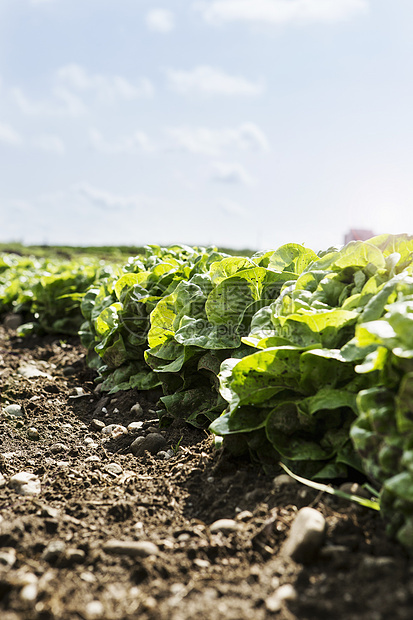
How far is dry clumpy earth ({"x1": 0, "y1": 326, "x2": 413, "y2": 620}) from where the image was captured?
1.68 m

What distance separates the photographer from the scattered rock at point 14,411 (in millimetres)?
4132

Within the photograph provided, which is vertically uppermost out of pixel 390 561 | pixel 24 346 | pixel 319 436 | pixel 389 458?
pixel 389 458

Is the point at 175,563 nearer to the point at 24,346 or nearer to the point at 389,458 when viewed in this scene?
the point at 389,458

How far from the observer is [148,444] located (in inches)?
129

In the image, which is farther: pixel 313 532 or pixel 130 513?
pixel 130 513

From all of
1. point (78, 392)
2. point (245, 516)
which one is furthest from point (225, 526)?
point (78, 392)

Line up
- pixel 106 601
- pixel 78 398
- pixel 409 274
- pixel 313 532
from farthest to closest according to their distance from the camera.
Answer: pixel 78 398, pixel 409 274, pixel 313 532, pixel 106 601

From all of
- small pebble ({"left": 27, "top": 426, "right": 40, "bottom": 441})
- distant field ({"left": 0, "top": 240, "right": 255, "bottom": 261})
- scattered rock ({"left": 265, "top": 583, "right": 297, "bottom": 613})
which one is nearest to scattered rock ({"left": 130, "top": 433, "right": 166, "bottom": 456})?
small pebble ({"left": 27, "top": 426, "right": 40, "bottom": 441})

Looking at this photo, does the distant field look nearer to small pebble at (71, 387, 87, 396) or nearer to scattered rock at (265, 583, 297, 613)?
small pebble at (71, 387, 87, 396)

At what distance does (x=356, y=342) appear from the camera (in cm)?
216

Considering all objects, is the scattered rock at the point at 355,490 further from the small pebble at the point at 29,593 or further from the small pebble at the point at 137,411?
the small pebble at the point at 137,411

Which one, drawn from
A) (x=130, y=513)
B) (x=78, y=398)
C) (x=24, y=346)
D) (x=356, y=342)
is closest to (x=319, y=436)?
(x=356, y=342)

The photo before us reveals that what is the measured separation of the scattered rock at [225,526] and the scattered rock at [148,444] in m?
1.12

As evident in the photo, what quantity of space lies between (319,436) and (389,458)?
0.69 m
